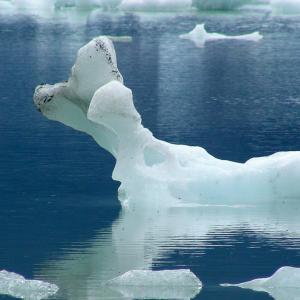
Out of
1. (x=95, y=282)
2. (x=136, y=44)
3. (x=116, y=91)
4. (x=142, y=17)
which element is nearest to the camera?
(x=95, y=282)

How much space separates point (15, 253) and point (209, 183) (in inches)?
107

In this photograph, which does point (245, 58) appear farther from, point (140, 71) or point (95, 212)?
point (95, 212)

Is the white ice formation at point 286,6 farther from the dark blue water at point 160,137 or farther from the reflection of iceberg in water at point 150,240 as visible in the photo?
the reflection of iceberg in water at point 150,240

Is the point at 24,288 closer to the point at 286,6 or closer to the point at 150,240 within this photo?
the point at 150,240

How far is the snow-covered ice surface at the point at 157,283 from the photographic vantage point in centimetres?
1016

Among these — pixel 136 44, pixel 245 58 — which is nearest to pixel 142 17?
pixel 136 44

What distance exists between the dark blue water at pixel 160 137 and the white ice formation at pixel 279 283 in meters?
0.14

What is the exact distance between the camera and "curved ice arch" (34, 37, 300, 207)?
13711mm

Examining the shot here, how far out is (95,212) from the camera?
13742 millimetres

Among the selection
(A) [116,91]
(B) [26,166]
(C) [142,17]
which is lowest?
(C) [142,17]

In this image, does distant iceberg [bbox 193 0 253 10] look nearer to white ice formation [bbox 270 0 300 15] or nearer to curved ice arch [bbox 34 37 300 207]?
white ice formation [bbox 270 0 300 15]

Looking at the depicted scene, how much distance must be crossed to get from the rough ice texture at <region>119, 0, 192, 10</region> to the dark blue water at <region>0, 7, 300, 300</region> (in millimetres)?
12710

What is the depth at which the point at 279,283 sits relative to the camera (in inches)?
411

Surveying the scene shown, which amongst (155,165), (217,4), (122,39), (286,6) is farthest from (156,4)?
(155,165)
